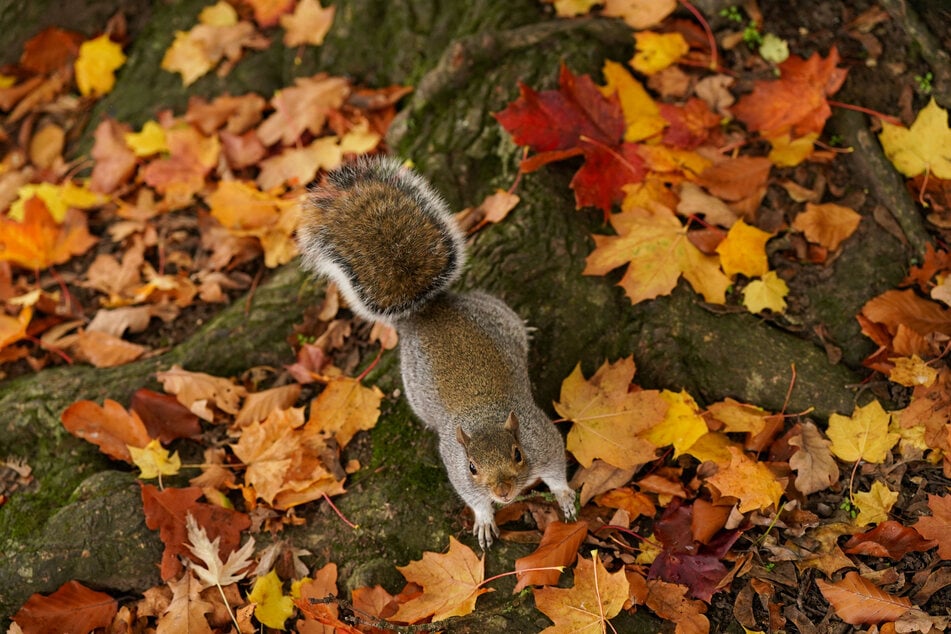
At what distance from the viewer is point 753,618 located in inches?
109

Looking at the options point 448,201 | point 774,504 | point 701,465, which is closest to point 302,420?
point 448,201

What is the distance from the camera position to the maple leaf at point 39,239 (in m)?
4.58

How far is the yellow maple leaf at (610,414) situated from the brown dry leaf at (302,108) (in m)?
2.35

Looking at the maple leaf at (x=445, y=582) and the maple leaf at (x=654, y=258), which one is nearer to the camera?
the maple leaf at (x=445, y=582)

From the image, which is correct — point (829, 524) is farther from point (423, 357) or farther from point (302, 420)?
point (302, 420)

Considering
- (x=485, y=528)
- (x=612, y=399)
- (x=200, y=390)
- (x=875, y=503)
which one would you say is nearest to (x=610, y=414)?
(x=612, y=399)

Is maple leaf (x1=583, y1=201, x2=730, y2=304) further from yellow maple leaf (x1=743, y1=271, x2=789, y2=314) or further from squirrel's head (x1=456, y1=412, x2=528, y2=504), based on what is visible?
squirrel's head (x1=456, y1=412, x2=528, y2=504)

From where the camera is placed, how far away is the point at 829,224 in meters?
3.51

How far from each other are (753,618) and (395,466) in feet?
4.98

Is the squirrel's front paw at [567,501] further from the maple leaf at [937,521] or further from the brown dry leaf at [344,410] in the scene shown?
the maple leaf at [937,521]

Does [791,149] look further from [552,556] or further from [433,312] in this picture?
[552,556]

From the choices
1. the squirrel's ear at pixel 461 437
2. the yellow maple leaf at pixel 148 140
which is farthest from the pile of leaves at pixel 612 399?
the squirrel's ear at pixel 461 437

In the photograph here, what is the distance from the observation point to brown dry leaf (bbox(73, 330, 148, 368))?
405cm

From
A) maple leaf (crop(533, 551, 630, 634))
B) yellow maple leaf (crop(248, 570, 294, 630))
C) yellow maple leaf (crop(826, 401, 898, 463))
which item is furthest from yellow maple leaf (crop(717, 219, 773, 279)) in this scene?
yellow maple leaf (crop(248, 570, 294, 630))
